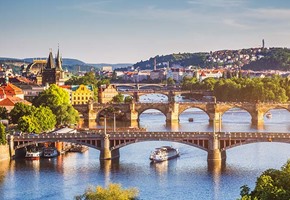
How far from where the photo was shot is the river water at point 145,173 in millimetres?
40469

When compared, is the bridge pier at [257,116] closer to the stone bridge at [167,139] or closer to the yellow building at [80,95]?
the yellow building at [80,95]

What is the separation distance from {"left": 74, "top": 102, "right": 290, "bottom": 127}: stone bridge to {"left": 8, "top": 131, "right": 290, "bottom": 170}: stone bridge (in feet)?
89.0

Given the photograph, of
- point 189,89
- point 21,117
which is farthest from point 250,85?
point 21,117

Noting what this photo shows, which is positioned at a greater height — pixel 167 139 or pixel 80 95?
pixel 80 95

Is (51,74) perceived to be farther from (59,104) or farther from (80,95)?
(59,104)

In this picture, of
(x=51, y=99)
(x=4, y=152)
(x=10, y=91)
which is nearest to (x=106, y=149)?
(x=4, y=152)

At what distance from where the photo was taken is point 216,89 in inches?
4385

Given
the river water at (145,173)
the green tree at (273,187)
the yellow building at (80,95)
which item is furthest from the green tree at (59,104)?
the green tree at (273,187)

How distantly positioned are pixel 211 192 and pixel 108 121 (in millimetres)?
39420

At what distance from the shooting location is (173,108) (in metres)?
79.9

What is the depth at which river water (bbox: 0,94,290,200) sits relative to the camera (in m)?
40.5

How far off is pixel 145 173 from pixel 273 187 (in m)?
16.4

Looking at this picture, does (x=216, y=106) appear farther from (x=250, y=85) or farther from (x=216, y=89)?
(x=216, y=89)

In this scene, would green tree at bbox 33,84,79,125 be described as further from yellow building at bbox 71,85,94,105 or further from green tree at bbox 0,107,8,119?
yellow building at bbox 71,85,94,105
